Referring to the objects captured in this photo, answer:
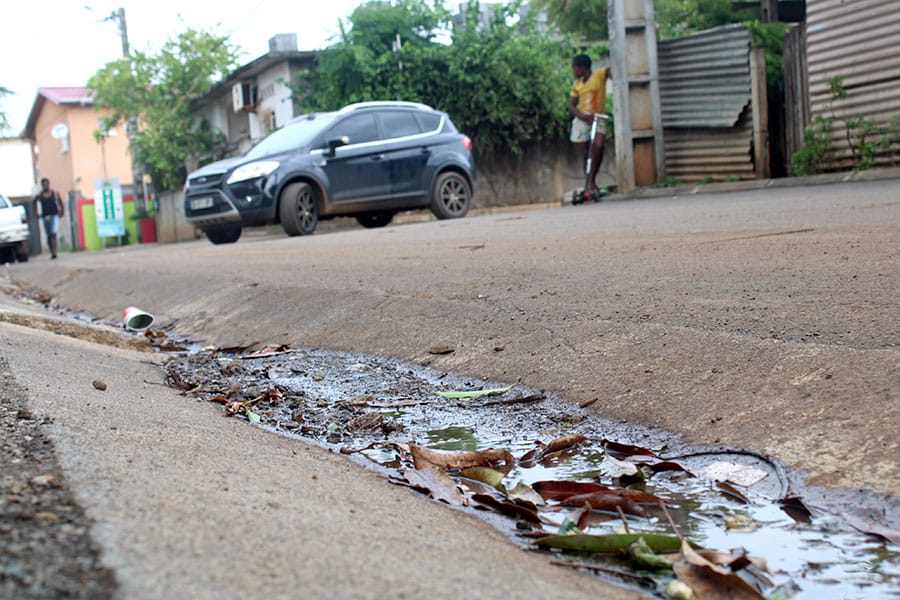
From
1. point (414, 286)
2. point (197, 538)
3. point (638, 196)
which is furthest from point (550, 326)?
point (638, 196)

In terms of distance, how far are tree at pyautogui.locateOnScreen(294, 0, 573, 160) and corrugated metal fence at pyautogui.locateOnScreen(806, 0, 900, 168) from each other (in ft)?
29.8

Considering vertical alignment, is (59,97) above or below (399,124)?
above

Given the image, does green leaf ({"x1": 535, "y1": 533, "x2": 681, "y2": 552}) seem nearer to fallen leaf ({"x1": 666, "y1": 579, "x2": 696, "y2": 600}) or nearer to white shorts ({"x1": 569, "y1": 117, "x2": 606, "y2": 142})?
fallen leaf ({"x1": 666, "y1": 579, "x2": 696, "y2": 600})

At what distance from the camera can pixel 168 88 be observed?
30.1m

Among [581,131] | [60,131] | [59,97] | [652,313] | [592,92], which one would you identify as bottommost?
[652,313]

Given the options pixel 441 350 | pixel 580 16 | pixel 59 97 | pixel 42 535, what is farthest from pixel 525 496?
pixel 59 97

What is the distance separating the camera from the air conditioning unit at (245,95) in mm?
26922

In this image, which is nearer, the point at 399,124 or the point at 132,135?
the point at 399,124

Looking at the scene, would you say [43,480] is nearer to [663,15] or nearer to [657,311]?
[657,311]

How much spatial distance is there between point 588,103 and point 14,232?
39.0ft

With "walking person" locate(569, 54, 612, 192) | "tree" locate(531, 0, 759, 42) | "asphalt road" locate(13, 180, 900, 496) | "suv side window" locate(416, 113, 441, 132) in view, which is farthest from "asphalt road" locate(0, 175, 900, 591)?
"tree" locate(531, 0, 759, 42)

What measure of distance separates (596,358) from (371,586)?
242 centimetres

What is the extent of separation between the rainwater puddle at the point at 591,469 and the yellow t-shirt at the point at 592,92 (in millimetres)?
9621

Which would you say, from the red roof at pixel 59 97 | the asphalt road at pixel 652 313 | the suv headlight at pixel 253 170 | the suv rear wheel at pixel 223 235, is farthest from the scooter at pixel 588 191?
the red roof at pixel 59 97
